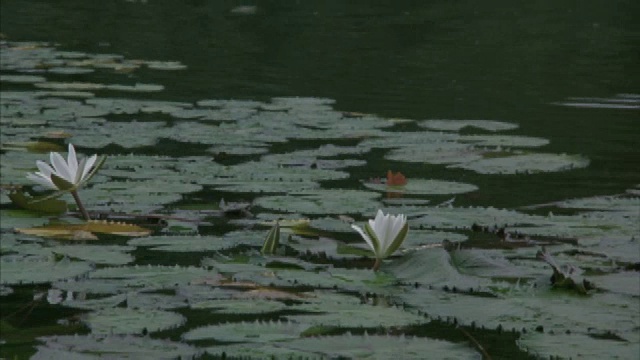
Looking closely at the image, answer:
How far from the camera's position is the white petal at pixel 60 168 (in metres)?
2.40

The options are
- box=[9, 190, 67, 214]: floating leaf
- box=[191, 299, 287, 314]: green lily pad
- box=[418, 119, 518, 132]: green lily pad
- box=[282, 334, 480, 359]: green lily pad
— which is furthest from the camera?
box=[418, 119, 518, 132]: green lily pad

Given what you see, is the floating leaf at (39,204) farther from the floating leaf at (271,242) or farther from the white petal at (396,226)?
the white petal at (396,226)

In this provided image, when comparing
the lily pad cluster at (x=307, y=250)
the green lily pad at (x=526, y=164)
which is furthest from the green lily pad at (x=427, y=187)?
the green lily pad at (x=526, y=164)

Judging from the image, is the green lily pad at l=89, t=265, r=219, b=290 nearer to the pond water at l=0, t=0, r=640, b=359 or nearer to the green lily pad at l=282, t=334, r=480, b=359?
the pond water at l=0, t=0, r=640, b=359

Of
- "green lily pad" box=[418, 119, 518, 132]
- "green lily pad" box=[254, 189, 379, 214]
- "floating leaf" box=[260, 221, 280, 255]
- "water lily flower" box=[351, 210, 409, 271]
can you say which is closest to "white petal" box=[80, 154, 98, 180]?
"floating leaf" box=[260, 221, 280, 255]

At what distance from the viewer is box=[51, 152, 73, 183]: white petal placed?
2.40 meters

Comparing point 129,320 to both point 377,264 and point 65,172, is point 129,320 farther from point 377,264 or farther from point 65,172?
point 65,172

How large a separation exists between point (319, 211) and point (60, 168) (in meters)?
0.59

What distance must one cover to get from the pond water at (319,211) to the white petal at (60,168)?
0.43 feet

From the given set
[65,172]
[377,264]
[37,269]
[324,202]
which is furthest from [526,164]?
[37,269]

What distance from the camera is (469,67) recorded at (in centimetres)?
707

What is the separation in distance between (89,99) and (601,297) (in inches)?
130

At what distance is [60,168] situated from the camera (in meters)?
2.40

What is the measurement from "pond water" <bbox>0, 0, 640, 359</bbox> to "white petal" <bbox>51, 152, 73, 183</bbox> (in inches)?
5.1
